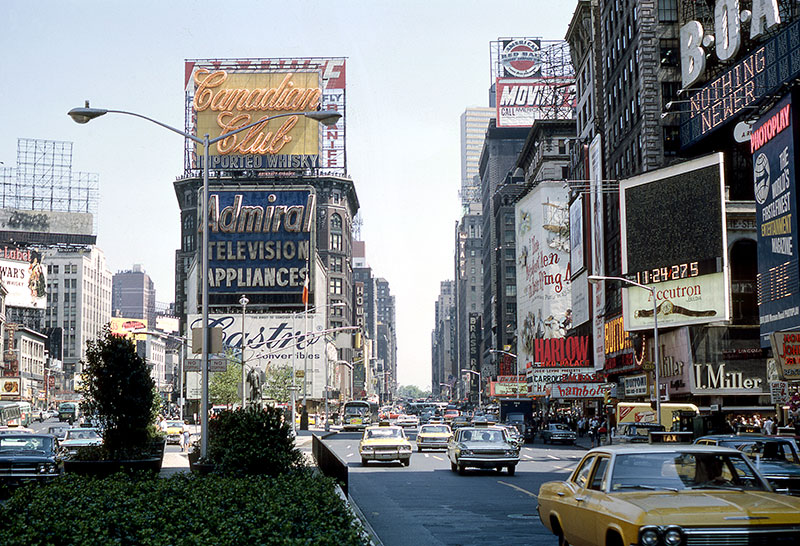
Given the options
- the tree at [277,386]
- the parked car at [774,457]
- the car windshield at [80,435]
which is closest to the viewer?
the parked car at [774,457]

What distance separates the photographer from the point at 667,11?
71625mm

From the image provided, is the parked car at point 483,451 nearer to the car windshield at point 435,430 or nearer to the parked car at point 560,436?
the car windshield at point 435,430

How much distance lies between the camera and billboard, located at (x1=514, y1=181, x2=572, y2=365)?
12712 cm

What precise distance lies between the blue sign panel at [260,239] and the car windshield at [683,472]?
111 metres

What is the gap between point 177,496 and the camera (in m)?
15.1

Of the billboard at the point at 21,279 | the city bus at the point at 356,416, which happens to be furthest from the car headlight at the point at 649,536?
the billboard at the point at 21,279

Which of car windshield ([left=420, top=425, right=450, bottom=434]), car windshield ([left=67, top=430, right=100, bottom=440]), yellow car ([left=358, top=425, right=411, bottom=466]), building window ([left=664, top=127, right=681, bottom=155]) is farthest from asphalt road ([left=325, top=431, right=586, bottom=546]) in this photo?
building window ([left=664, top=127, right=681, bottom=155])

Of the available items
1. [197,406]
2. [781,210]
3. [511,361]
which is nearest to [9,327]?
[197,406]

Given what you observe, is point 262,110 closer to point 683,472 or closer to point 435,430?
point 435,430

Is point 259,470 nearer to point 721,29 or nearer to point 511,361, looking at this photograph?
point 721,29

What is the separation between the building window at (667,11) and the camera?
71.3m

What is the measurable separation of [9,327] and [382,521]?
148m

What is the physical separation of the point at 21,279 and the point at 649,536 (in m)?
160

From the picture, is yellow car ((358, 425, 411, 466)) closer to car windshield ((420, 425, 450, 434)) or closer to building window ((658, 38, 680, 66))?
car windshield ((420, 425, 450, 434))
